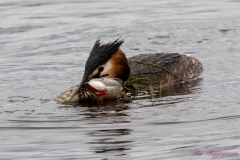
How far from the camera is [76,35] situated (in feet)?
52.5

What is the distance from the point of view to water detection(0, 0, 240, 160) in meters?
8.29

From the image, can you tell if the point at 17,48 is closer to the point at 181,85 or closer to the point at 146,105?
the point at 181,85

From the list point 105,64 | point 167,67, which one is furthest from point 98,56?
point 167,67

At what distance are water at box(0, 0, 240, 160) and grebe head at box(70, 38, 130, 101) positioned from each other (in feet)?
1.66

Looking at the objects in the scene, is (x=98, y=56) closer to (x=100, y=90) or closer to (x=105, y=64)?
(x=105, y=64)

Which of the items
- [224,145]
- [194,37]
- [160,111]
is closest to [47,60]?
[194,37]

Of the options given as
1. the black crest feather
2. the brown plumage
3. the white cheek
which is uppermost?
the black crest feather

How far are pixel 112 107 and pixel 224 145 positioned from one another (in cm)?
286

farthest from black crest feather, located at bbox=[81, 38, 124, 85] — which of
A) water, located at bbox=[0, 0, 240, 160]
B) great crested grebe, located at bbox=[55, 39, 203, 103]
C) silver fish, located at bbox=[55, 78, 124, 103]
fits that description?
water, located at bbox=[0, 0, 240, 160]

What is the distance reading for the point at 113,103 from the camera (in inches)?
427

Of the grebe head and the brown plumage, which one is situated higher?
the grebe head

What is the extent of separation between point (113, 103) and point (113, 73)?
540 millimetres

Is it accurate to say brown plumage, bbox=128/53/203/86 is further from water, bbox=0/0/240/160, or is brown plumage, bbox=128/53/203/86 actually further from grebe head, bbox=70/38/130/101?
grebe head, bbox=70/38/130/101

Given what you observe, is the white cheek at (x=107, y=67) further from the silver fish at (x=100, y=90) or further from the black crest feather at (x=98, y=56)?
the silver fish at (x=100, y=90)
